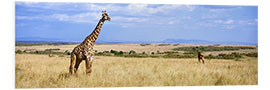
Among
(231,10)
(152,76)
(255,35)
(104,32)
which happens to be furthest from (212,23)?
(104,32)

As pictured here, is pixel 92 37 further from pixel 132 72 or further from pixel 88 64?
pixel 132 72

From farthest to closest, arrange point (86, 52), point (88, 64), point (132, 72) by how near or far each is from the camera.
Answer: point (132, 72), point (88, 64), point (86, 52)

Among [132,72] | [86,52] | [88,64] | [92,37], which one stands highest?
[92,37]

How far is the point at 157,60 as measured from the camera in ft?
28.0

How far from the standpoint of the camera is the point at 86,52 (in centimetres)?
762

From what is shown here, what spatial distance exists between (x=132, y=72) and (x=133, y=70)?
0.09m

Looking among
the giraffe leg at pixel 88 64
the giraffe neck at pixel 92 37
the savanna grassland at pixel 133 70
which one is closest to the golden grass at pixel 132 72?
the savanna grassland at pixel 133 70

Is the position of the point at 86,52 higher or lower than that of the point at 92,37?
lower

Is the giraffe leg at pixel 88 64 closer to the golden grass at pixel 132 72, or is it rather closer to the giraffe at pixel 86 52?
the giraffe at pixel 86 52

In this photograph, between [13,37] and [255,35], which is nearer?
[13,37]

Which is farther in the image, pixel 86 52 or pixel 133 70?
pixel 133 70

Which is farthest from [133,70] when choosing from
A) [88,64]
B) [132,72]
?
[88,64]
